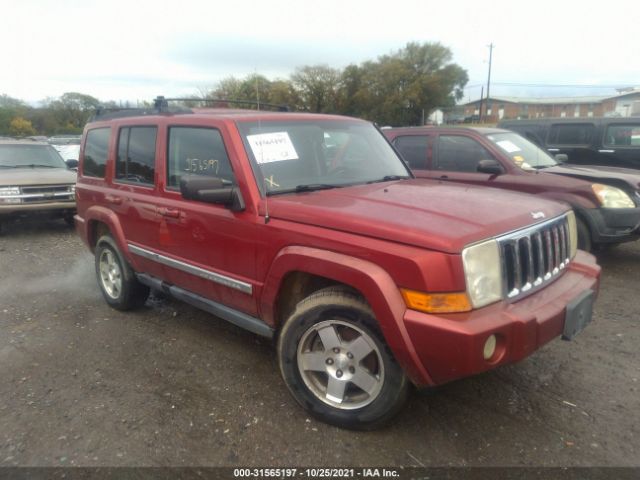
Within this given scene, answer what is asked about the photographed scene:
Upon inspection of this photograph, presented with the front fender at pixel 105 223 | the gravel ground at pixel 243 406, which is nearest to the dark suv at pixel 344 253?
the front fender at pixel 105 223

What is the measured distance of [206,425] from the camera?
2.81 metres

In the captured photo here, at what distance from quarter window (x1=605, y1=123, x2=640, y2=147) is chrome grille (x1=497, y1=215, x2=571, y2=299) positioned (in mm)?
7133

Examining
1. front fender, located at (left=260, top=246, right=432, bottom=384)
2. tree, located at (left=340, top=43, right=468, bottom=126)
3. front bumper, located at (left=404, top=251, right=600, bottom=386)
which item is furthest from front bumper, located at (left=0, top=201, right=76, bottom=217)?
tree, located at (left=340, top=43, right=468, bottom=126)

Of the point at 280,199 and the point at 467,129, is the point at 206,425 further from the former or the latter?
the point at 467,129

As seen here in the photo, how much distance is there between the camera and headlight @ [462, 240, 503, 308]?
2.27 m

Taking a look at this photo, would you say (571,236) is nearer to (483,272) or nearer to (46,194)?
(483,272)

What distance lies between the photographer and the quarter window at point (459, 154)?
613 cm

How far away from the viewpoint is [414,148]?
6750 millimetres

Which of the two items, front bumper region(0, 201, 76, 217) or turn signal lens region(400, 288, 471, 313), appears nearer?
turn signal lens region(400, 288, 471, 313)

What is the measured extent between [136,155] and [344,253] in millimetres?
2397

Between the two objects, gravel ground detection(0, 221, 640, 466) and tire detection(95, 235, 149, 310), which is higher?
tire detection(95, 235, 149, 310)

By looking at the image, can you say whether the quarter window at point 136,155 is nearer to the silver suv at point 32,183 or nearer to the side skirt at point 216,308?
the side skirt at point 216,308

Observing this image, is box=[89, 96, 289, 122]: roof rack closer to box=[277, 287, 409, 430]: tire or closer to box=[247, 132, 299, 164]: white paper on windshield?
box=[247, 132, 299, 164]: white paper on windshield

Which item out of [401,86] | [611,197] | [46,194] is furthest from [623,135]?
[401,86]
